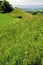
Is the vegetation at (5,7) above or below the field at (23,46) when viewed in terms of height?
below

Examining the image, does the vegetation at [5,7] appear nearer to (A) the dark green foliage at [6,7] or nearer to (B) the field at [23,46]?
(A) the dark green foliage at [6,7]

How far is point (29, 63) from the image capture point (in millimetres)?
10133

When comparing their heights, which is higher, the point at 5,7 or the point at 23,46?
the point at 23,46

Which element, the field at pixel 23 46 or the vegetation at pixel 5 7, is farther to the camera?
the vegetation at pixel 5 7

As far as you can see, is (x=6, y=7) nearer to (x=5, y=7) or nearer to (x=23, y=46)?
(x=5, y=7)

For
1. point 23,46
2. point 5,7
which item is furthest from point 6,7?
point 23,46

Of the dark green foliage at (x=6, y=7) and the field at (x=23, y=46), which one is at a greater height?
the field at (x=23, y=46)

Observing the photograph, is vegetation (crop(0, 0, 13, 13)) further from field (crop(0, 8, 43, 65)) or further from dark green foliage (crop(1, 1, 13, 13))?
field (crop(0, 8, 43, 65))

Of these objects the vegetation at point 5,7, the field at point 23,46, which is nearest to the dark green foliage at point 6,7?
the vegetation at point 5,7

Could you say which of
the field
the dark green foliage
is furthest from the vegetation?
the field

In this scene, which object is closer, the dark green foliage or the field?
the field

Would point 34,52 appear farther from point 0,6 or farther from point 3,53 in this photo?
point 0,6

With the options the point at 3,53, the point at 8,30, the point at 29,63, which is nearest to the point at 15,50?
the point at 3,53

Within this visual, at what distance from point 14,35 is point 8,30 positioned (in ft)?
5.17
